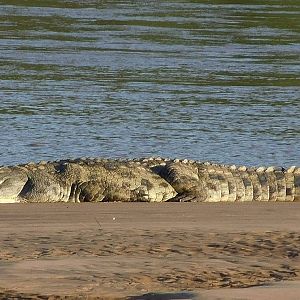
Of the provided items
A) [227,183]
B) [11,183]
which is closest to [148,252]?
[11,183]

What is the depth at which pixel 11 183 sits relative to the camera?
31.4 feet

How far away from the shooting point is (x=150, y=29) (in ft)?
86.1

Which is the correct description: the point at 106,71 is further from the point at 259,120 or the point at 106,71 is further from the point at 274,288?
the point at 274,288

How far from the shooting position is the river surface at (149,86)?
44.7 feet

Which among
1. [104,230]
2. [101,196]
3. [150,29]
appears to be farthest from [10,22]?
[104,230]

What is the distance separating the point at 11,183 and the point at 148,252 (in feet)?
9.75

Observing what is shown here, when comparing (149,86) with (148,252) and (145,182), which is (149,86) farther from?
(148,252)

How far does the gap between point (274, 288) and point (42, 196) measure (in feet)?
13.8

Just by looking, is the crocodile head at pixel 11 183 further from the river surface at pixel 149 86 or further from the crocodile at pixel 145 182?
the river surface at pixel 149 86

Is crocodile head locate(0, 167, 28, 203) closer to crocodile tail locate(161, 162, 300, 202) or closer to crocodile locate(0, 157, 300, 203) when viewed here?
crocodile locate(0, 157, 300, 203)

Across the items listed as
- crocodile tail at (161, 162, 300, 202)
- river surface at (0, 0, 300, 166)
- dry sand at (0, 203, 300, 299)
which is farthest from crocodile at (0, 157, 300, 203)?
river surface at (0, 0, 300, 166)

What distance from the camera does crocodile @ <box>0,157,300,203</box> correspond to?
32.1ft

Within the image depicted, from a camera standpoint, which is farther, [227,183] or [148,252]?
[227,183]

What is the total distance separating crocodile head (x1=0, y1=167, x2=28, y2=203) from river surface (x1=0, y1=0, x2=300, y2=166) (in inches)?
111
